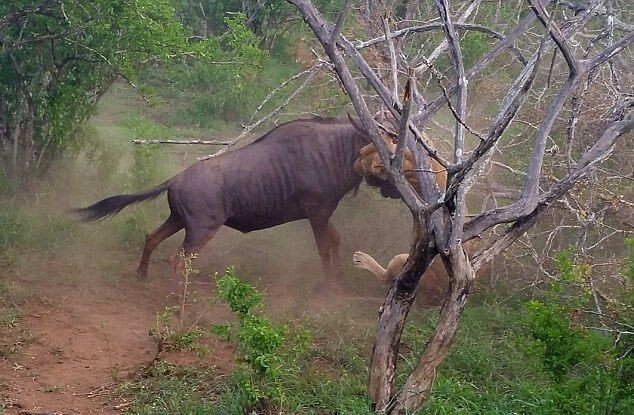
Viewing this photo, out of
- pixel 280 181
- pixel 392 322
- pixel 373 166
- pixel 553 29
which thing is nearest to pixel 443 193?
pixel 392 322

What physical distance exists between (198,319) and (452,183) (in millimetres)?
2762

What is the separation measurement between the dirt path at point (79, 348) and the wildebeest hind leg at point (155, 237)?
195 millimetres

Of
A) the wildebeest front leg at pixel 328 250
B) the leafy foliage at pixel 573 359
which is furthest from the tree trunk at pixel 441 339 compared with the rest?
the wildebeest front leg at pixel 328 250

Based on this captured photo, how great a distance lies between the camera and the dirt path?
15.7ft

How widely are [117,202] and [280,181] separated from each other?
142cm

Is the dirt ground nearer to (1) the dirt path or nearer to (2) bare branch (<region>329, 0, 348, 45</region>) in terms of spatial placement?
(1) the dirt path

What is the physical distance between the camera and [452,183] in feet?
12.3

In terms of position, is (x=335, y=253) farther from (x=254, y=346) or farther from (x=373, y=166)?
(x=254, y=346)

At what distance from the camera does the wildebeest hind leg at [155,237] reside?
7.03 metres

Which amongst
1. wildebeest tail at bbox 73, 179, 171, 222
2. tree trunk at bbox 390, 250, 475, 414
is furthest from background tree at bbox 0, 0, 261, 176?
tree trunk at bbox 390, 250, 475, 414

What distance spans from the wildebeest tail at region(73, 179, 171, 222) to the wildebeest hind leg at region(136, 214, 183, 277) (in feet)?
0.90

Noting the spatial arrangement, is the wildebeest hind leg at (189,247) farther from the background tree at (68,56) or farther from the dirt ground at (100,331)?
the background tree at (68,56)

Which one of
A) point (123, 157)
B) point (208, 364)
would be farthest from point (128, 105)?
point (208, 364)

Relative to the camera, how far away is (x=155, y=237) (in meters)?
7.06
